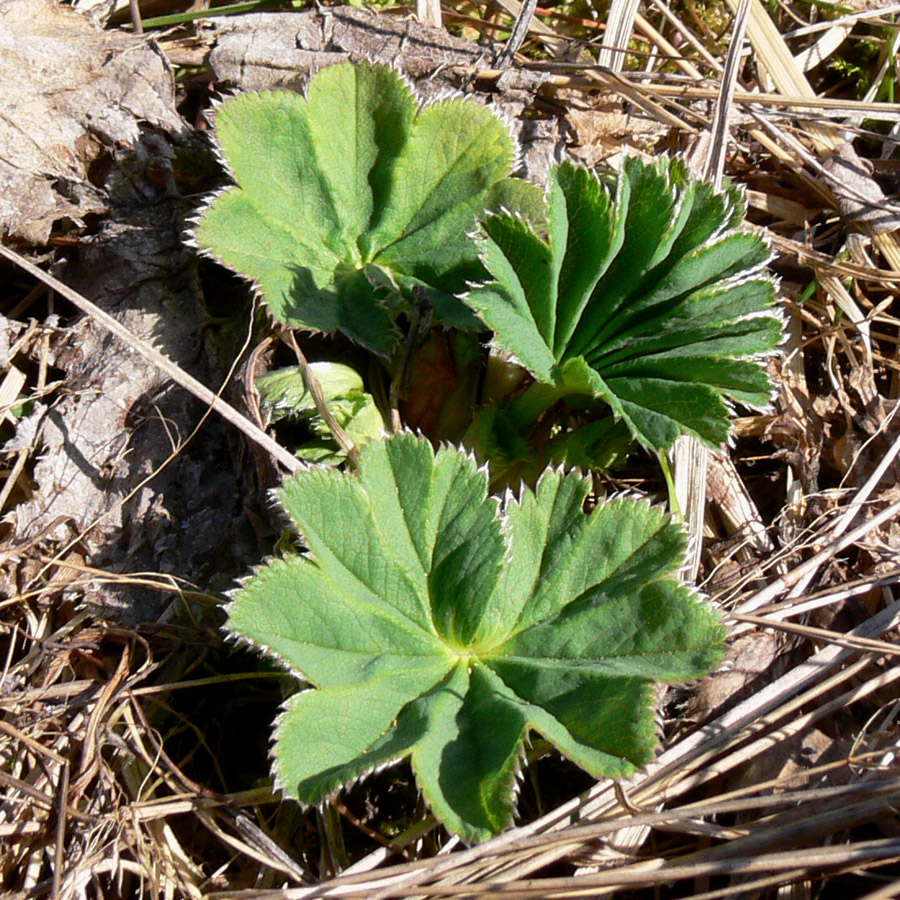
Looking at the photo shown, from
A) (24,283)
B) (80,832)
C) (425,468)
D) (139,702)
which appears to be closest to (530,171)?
(425,468)

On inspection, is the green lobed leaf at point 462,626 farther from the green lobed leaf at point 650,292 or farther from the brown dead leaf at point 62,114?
the brown dead leaf at point 62,114

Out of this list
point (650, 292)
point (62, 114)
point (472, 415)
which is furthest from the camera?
point (62, 114)

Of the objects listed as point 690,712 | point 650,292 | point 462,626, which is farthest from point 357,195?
point 690,712

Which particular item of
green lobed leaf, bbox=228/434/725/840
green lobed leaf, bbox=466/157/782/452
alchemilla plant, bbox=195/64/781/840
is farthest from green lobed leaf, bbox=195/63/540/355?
green lobed leaf, bbox=228/434/725/840

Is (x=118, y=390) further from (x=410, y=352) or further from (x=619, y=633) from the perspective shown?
(x=619, y=633)

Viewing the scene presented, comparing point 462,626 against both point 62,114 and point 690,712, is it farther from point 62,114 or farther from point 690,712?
point 62,114

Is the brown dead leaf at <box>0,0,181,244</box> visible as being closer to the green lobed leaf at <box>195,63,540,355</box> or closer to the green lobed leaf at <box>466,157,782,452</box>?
the green lobed leaf at <box>195,63,540,355</box>

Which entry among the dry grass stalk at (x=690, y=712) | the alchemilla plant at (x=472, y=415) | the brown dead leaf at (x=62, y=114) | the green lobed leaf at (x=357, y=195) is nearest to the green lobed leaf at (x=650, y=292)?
the alchemilla plant at (x=472, y=415)
